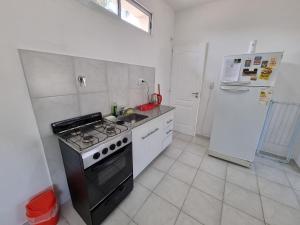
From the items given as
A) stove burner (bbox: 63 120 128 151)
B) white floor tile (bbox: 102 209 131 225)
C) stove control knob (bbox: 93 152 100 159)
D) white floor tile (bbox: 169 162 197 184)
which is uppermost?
stove burner (bbox: 63 120 128 151)

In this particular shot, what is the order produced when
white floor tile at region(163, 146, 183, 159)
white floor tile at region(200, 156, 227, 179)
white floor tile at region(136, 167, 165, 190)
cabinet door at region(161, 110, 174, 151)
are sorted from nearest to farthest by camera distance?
white floor tile at region(136, 167, 165, 190) < white floor tile at region(200, 156, 227, 179) < cabinet door at region(161, 110, 174, 151) < white floor tile at region(163, 146, 183, 159)

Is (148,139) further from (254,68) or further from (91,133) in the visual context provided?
(254,68)

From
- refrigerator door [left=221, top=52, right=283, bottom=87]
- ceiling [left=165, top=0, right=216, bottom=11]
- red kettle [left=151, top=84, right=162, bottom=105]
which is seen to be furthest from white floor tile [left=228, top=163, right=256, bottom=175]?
ceiling [left=165, top=0, right=216, bottom=11]

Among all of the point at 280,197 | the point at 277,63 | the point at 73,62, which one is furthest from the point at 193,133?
the point at 73,62

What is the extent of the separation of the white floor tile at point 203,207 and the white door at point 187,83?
1.71 m

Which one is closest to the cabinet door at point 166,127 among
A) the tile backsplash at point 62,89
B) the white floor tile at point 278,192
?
the tile backsplash at point 62,89

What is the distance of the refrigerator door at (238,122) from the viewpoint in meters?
1.87

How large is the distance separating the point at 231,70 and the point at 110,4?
1.92 metres

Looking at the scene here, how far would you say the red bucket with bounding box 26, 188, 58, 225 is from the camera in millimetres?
1125

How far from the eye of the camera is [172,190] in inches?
66.2

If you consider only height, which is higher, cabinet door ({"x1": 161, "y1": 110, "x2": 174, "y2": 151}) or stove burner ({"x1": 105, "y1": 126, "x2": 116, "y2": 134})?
stove burner ({"x1": 105, "y1": 126, "x2": 116, "y2": 134})

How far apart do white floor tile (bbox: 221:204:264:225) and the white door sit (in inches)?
72.3

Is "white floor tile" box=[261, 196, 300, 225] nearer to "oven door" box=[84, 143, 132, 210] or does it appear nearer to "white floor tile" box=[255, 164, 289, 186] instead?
"white floor tile" box=[255, 164, 289, 186]

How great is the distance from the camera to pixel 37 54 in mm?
1090
